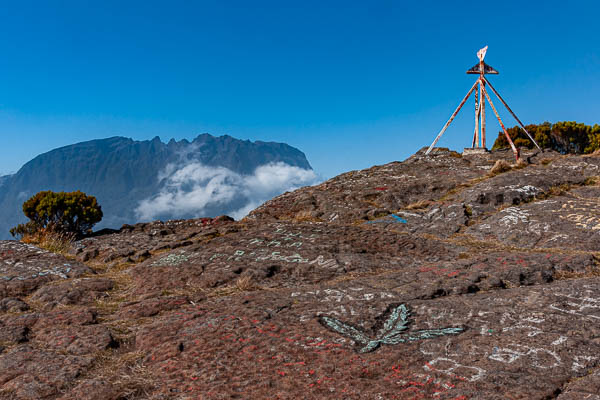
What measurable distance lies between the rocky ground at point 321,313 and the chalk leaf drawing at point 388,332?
2 centimetres

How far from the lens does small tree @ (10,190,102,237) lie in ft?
47.0

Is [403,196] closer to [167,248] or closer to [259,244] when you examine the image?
[259,244]

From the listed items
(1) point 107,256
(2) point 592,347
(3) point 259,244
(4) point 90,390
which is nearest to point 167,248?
(1) point 107,256

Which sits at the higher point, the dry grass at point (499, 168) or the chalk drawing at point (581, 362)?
the dry grass at point (499, 168)

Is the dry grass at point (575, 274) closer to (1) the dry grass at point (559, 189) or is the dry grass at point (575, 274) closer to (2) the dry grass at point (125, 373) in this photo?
(2) the dry grass at point (125, 373)

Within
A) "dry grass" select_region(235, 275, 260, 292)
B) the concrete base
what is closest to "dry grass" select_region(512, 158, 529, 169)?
the concrete base

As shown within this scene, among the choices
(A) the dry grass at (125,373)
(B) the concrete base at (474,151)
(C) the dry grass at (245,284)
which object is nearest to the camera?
(A) the dry grass at (125,373)

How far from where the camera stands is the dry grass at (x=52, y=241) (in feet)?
33.8

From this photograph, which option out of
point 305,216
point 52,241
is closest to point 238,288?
point 305,216

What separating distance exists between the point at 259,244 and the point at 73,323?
3.84 m

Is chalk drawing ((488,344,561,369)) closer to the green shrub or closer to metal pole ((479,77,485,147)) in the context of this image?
metal pole ((479,77,485,147))

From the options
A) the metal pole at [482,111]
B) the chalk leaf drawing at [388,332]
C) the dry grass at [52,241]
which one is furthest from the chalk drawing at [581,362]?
the metal pole at [482,111]

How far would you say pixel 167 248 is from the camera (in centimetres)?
945

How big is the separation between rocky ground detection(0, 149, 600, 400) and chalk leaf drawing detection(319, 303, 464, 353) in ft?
0.08
